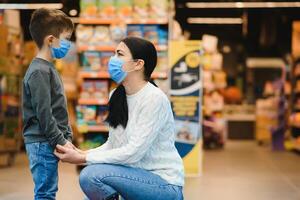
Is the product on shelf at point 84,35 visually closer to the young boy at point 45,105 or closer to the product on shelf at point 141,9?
the product on shelf at point 141,9

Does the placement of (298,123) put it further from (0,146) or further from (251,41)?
(251,41)

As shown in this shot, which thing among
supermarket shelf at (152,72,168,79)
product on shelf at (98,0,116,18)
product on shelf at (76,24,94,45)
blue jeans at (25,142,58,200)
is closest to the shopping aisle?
supermarket shelf at (152,72,168,79)

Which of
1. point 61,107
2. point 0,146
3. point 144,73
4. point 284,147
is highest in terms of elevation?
point 144,73

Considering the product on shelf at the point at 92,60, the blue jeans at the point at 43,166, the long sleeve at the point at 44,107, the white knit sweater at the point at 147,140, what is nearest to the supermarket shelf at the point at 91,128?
the product on shelf at the point at 92,60

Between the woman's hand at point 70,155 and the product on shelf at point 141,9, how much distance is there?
441 centimetres

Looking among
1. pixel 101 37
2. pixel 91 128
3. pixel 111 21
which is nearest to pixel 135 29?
pixel 111 21

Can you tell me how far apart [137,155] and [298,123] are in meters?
9.23

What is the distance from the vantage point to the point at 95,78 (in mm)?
7711

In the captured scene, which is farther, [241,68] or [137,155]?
[241,68]

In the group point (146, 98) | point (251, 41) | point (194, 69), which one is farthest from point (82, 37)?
point (251, 41)

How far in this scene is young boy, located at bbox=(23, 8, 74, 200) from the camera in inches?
130

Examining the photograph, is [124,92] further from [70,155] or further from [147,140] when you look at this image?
[70,155]

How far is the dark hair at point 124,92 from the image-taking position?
10.2ft

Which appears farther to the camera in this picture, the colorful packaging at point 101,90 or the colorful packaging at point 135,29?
the colorful packaging at point 101,90
